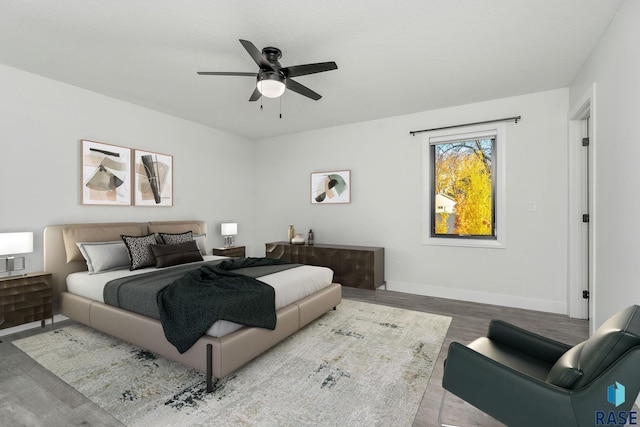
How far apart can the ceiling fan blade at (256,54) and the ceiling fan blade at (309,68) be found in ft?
0.52

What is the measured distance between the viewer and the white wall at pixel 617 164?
2.02 m

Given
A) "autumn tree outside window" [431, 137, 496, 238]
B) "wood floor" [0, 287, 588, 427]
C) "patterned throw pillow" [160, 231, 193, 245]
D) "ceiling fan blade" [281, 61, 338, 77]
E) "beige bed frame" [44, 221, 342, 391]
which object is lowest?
"wood floor" [0, 287, 588, 427]

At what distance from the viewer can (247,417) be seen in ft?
6.03

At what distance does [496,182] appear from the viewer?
4.13 m

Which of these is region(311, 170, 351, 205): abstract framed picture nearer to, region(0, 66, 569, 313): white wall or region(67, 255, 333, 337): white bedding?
region(0, 66, 569, 313): white wall

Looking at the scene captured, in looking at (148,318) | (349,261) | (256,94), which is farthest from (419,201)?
(148,318)

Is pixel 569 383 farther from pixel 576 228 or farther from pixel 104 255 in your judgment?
pixel 104 255

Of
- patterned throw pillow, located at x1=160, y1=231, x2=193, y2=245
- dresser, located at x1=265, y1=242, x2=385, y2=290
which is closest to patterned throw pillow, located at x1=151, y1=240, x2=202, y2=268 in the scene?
patterned throw pillow, located at x1=160, y1=231, x2=193, y2=245

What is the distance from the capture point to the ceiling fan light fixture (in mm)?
2561

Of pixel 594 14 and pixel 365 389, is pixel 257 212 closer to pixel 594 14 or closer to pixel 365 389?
pixel 365 389

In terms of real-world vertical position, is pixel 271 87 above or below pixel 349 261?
above

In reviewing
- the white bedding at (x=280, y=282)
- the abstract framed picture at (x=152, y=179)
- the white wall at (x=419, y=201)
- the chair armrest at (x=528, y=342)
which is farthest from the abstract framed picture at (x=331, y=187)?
the chair armrest at (x=528, y=342)

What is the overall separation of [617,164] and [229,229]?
507 centimetres

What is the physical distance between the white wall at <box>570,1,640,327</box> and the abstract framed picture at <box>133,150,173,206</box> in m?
5.29
